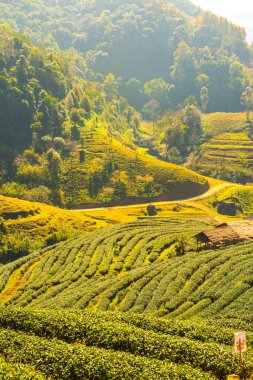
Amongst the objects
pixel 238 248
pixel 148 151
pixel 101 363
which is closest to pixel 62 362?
pixel 101 363

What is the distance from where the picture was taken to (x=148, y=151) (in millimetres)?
193250

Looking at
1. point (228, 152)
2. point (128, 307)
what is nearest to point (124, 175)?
point (228, 152)

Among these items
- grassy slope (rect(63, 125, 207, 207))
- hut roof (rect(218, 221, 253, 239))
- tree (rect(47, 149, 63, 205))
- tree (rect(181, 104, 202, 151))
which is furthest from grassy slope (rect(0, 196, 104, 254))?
tree (rect(181, 104, 202, 151))

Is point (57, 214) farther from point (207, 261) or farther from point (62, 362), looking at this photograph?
point (62, 362)

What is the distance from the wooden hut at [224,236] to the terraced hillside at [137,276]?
259 centimetres

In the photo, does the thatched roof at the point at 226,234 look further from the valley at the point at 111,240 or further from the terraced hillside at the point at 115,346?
the terraced hillside at the point at 115,346

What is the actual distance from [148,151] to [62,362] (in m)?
171

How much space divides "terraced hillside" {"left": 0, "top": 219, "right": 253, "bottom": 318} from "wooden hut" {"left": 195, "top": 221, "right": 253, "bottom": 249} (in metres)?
2.59

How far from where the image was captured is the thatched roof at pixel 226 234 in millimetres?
65875

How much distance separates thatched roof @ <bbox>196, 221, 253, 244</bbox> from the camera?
65.9 meters

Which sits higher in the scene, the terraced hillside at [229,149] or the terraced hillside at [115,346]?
the terraced hillside at [229,149]

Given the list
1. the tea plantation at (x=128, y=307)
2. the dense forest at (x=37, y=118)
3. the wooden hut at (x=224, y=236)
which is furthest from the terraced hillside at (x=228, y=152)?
the wooden hut at (x=224, y=236)

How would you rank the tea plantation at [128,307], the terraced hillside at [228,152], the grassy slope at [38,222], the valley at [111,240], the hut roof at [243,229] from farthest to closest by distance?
the terraced hillside at [228,152] → the grassy slope at [38,222] → the hut roof at [243,229] → the valley at [111,240] → the tea plantation at [128,307]

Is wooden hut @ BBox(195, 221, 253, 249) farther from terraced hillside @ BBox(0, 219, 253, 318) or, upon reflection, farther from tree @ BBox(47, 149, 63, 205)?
tree @ BBox(47, 149, 63, 205)
